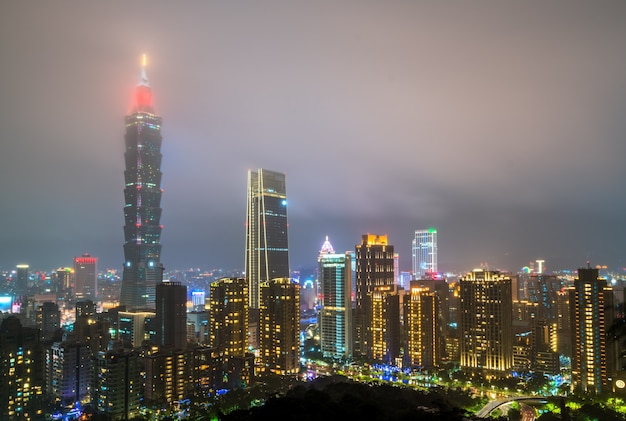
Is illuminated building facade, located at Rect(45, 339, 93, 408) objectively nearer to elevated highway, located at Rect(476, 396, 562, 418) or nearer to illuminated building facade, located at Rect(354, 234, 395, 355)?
elevated highway, located at Rect(476, 396, 562, 418)

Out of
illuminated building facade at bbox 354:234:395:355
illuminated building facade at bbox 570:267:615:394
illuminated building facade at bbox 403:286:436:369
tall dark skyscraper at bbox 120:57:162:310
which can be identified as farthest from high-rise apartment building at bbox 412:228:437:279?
illuminated building facade at bbox 570:267:615:394

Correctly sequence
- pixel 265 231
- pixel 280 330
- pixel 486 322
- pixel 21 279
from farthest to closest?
pixel 265 231 < pixel 21 279 < pixel 280 330 < pixel 486 322

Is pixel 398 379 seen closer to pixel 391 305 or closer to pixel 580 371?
pixel 391 305

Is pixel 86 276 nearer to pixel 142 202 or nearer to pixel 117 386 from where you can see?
pixel 142 202

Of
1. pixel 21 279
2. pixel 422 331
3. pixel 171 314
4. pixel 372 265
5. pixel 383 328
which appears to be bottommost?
pixel 383 328

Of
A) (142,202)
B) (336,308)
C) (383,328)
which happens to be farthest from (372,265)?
(142,202)

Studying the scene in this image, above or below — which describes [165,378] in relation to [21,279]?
below

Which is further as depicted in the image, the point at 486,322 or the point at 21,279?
the point at 21,279
